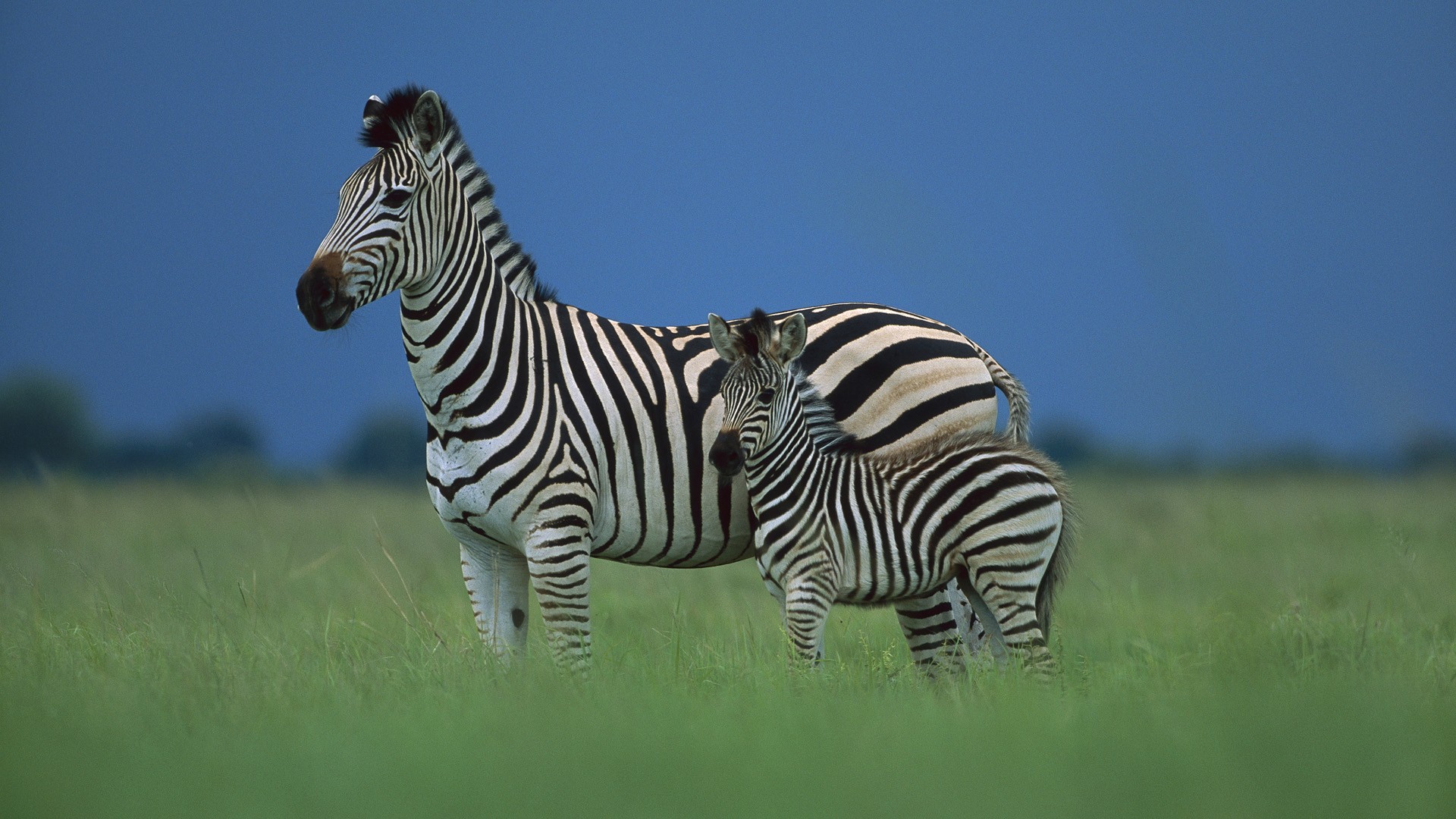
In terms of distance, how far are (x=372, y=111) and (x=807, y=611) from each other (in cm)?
354

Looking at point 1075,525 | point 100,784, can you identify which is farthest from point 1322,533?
point 100,784

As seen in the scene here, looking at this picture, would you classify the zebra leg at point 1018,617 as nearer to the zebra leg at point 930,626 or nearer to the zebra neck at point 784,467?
the zebra leg at point 930,626

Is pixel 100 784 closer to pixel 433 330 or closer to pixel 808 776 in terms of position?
pixel 808 776

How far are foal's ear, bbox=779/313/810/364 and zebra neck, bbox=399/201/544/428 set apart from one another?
143 cm

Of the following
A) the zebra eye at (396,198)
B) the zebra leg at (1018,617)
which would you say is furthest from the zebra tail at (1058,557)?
the zebra eye at (396,198)

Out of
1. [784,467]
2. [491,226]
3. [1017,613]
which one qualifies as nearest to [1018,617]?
[1017,613]

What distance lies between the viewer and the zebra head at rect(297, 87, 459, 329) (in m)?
5.74

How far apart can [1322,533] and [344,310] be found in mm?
10952

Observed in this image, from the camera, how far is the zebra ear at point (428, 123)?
6.07m

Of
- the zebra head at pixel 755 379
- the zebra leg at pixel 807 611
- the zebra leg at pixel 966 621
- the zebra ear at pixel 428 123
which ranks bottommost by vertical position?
the zebra leg at pixel 966 621

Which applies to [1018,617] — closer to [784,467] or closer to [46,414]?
[784,467]

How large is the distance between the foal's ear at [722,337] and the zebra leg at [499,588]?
5.50 ft

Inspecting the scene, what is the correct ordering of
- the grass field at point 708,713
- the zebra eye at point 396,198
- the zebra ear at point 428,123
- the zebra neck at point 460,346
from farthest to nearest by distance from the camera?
the zebra neck at point 460,346 → the zebra ear at point 428,123 → the zebra eye at point 396,198 → the grass field at point 708,713

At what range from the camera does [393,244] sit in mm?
5922
